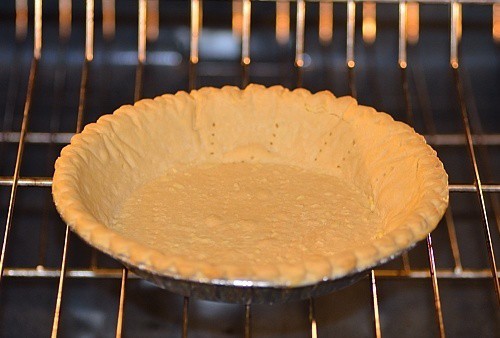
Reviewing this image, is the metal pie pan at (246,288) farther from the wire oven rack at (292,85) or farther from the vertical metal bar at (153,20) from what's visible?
the vertical metal bar at (153,20)

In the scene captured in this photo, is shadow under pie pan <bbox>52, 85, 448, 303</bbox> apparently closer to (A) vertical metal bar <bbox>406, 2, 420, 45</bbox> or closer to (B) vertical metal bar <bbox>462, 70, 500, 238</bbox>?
(B) vertical metal bar <bbox>462, 70, 500, 238</bbox>

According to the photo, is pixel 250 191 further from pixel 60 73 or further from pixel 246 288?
pixel 60 73

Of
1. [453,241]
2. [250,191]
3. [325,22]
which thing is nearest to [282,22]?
[325,22]

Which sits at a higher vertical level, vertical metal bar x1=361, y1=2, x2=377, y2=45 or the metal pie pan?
vertical metal bar x1=361, y1=2, x2=377, y2=45

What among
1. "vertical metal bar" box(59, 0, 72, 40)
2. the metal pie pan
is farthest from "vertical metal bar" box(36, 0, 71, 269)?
the metal pie pan

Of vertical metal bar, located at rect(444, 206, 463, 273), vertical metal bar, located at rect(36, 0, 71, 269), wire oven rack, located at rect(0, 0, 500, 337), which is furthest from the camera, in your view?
vertical metal bar, located at rect(36, 0, 71, 269)

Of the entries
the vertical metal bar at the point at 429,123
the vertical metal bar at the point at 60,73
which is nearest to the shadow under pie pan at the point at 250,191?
the vertical metal bar at the point at 429,123

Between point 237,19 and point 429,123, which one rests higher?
point 237,19

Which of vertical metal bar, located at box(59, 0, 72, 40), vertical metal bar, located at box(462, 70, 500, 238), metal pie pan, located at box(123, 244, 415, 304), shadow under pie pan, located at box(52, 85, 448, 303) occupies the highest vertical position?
vertical metal bar, located at box(59, 0, 72, 40)
